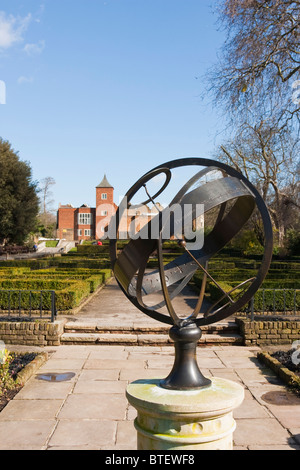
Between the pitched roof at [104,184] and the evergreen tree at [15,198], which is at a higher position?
the pitched roof at [104,184]

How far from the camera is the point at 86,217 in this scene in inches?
2606

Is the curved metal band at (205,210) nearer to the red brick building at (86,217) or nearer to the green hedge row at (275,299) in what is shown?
the green hedge row at (275,299)

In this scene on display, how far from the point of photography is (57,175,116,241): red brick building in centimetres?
6550

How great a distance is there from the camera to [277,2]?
11445 mm

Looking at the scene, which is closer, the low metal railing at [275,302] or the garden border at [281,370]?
the garden border at [281,370]

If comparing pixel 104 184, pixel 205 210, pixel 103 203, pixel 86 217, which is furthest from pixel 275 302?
pixel 104 184

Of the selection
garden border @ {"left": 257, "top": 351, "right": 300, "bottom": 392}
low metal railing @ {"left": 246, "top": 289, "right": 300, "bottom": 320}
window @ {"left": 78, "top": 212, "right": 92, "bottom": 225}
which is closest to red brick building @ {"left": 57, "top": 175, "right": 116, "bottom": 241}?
window @ {"left": 78, "top": 212, "right": 92, "bottom": 225}

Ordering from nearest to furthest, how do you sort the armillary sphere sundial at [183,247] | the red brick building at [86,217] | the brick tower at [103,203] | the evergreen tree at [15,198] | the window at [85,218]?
1. the armillary sphere sundial at [183,247]
2. the evergreen tree at [15,198]
3. the brick tower at [103,203]
4. the red brick building at [86,217]
5. the window at [85,218]

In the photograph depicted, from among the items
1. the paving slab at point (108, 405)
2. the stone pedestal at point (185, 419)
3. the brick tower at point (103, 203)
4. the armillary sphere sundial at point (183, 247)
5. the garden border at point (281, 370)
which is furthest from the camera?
the brick tower at point (103, 203)

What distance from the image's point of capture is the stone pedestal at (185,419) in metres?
2.62

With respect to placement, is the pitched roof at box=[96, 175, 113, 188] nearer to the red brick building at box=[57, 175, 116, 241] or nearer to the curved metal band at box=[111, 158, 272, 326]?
the red brick building at box=[57, 175, 116, 241]

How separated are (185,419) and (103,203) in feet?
213

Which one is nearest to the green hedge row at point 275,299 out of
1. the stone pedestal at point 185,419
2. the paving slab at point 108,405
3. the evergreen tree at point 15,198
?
the paving slab at point 108,405

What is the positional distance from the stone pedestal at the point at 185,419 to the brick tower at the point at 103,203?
6025 centimetres
